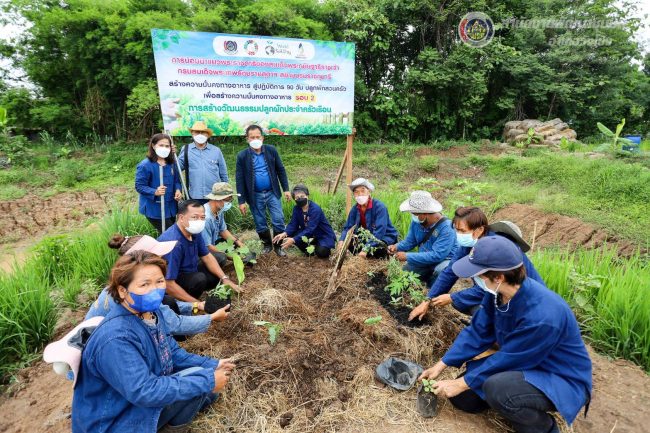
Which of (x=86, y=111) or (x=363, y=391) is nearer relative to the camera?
(x=363, y=391)

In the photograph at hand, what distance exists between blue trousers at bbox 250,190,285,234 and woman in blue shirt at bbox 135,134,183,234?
1059 millimetres

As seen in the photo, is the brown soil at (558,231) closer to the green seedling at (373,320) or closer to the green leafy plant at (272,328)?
the green seedling at (373,320)

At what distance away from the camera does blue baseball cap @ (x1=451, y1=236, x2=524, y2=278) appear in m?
1.80

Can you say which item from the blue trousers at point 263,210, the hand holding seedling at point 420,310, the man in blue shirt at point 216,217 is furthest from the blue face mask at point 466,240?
the blue trousers at point 263,210

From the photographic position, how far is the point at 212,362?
2.22 m

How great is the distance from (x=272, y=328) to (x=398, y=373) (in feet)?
3.18

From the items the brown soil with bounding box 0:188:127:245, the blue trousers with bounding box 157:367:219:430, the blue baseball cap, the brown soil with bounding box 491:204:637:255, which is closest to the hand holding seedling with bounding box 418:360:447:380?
the blue baseball cap

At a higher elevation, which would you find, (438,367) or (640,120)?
(640,120)

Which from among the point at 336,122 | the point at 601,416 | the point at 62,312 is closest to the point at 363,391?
the point at 601,416

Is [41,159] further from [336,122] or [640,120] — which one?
[640,120]

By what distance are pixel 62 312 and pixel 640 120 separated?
2073cm

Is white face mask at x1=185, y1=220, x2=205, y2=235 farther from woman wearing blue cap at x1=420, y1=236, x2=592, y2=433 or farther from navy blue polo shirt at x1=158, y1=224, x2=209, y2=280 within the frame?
woman wearing blue cap at x1=420, y1=236, x2=592, y2=433

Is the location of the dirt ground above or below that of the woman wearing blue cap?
below

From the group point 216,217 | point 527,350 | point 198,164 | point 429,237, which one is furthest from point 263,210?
point 527,350
